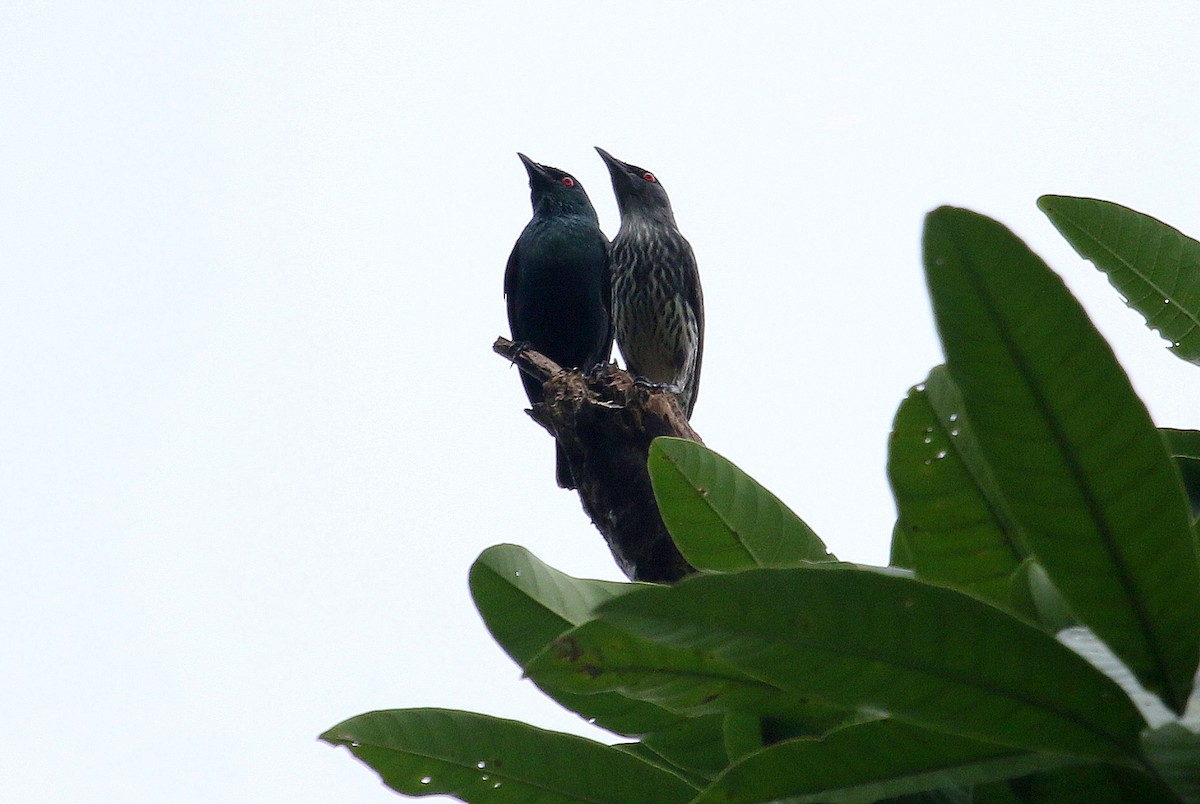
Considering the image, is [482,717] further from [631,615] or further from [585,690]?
[631,615]

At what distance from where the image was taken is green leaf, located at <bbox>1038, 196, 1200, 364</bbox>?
5.16ft

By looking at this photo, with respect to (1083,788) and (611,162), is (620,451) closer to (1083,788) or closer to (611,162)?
(1083,788)

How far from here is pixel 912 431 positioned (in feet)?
3.81

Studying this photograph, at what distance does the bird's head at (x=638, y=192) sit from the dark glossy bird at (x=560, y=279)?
0.67 ft

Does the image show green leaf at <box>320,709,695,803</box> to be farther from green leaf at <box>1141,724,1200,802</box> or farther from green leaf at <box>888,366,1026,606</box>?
green leaf at <box>1141,724,1200,802</box>

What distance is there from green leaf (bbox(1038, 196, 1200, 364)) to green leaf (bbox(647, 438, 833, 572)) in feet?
1.93

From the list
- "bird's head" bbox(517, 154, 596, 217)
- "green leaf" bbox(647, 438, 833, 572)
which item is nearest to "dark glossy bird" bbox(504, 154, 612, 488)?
"bird's head" bbox(517, 154, 596, 217)

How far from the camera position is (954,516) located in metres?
1.13

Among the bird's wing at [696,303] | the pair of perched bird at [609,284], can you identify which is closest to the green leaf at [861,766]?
the pair of perched bird at [609,284]

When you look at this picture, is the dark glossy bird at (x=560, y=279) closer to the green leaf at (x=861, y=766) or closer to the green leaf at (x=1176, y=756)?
the green leaf at (x=861, y=766)

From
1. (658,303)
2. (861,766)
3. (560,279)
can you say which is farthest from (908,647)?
(560,279)

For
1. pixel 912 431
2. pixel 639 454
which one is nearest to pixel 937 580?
pixel 912 431

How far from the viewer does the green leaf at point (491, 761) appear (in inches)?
47.2

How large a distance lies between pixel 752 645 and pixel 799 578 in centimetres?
6
